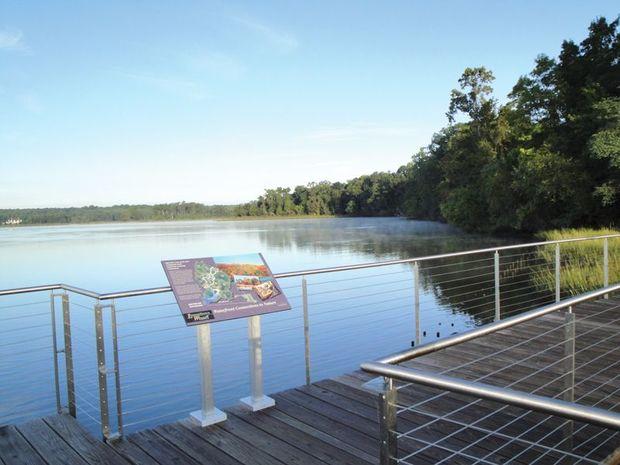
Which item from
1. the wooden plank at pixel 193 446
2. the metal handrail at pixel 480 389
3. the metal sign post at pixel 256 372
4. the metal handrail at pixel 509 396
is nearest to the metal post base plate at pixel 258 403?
the metal sign post at pixel 256 372

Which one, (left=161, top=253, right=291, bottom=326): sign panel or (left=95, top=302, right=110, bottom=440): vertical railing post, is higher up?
(left=161, top=253, right=291, bottom=326): sign panel

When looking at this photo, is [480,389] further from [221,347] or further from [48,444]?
[221,347]

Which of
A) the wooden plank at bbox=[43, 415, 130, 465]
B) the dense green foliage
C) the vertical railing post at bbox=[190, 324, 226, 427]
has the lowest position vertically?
the wooden plank at bbox=[43, 415, 130, 465]

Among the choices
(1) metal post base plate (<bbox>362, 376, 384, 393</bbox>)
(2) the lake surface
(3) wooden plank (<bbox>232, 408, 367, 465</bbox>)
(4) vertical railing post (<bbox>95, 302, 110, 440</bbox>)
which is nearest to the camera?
(3) wooden plank (<bbox>232, 408, 367, 465</bbox>)

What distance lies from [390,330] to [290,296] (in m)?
3.05

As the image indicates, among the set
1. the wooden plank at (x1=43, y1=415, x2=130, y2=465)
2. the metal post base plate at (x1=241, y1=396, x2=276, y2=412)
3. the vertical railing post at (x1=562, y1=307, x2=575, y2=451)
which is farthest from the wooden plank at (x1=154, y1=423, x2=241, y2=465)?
the vertical railing post at (x1=562, y1=307, x2=575, y2=451)

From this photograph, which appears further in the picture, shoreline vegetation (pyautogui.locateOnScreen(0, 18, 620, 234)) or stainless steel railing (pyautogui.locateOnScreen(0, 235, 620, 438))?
shoreline vegetation (pyautogui.locateOnScreen(0, 18, 620, 234))

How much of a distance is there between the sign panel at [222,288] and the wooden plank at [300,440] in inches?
27.8

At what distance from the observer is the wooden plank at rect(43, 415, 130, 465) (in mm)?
2934

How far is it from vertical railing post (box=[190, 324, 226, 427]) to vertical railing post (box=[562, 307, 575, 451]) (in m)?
2.10

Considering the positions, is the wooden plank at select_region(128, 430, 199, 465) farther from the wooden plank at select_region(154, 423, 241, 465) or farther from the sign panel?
the sign panel

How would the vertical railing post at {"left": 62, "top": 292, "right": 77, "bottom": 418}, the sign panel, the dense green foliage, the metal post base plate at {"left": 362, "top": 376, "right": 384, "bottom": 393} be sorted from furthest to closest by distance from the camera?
the dense green foliage, the metal post base plate at {"left": 362, "top": 376, "right": 384, "bottom": 393}, the vertical railing post at {"left": 62, "top": 292, "right": 77, "bottom": 418}, the sign panel

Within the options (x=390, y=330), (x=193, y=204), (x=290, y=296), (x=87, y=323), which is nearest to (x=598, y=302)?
(x=390, y=330)

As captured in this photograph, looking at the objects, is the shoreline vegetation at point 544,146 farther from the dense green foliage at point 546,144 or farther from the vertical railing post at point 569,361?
the vertical railing post at point 569,361
